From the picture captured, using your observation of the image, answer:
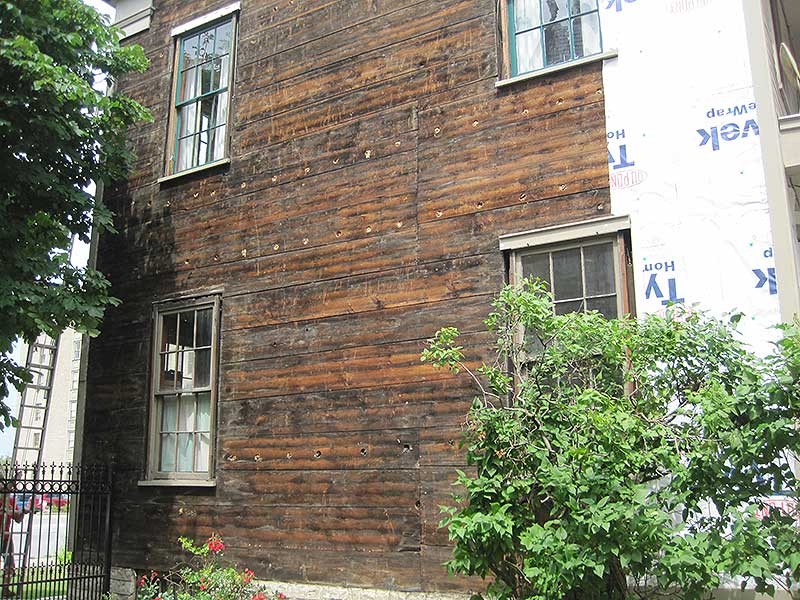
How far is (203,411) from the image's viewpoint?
9766 millimetres

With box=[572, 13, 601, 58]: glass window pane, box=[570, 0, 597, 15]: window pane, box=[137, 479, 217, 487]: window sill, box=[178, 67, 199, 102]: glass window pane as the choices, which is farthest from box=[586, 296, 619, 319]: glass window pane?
box=[178, 67, 199, 102]: glass window pane

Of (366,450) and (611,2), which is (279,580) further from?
(611,2)

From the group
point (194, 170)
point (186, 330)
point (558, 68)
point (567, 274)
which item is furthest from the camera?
point (194, 170)

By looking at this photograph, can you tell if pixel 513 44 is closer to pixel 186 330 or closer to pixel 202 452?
pixel 186 330

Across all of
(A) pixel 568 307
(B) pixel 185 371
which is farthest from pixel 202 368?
(A) pixel 568 307

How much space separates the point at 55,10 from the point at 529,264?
6363mm

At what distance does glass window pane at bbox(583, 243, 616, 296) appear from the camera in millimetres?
7219

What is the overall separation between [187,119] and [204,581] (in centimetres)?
621

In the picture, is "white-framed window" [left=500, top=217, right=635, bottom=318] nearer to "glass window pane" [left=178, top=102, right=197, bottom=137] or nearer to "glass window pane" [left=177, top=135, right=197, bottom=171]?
"glass window pane" [left=177, top=135, right=197, bottom=171]

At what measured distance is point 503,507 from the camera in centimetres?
579

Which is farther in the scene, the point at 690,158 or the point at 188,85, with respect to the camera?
the point at 188,85

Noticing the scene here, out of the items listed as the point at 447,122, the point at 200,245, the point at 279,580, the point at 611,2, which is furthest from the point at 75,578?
the point at 611,2

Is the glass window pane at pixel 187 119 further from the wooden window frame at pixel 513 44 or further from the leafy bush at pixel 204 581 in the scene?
the leafy bush at pixel 204 581

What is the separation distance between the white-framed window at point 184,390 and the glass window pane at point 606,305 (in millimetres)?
4766
